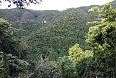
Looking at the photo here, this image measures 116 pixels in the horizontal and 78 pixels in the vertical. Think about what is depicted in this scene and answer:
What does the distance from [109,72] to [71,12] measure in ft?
141

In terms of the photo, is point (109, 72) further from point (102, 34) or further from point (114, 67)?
point (102, 34)

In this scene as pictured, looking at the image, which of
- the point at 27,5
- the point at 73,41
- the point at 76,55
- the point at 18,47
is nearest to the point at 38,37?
the point at 73,41

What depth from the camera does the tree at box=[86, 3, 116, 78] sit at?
8500 mm

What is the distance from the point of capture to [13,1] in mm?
2357

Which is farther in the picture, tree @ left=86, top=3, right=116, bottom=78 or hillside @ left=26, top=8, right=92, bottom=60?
hillside @ left=26, top=8, right=92, bottom=60

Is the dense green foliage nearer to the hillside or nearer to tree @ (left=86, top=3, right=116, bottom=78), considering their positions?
tree @ (left=86, top=3, right=116, bottom=78)

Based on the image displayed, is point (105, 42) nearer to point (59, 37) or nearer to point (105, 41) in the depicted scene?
point (105, 41)

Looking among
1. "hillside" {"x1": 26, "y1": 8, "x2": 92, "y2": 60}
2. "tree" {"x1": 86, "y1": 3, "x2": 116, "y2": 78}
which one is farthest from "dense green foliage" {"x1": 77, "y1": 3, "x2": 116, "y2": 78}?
"hillside" {"x1": 26, "y1": 8, "x2": 92, "y2": 60}

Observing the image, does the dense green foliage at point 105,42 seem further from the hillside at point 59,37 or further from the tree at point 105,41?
the hillside at point 59,37

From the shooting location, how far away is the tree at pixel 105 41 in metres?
8.50

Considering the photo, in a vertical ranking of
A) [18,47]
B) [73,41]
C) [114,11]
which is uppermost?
[114,11]

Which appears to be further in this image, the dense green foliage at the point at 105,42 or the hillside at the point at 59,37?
the hillside at the point at 59,37

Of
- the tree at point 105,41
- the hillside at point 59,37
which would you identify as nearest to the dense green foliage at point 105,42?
the tree at point 105,41

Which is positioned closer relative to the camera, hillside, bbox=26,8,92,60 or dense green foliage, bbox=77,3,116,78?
dense green foliage, bbox=77,3,116,78
